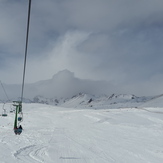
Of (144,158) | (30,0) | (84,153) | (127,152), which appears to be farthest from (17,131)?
(30,0)

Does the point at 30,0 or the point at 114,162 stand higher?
the point at 30,0

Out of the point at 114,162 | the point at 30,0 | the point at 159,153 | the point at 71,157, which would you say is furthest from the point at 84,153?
the point at 30,0

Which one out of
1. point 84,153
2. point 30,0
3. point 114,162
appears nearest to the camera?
point 30,0

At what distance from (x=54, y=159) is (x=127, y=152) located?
552 cm

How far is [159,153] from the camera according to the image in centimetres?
1345

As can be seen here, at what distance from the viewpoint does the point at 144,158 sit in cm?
1212

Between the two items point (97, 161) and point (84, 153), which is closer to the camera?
Result: point (97, 161)

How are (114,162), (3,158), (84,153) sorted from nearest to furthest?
(3,158) < (114,162) < (84,153)

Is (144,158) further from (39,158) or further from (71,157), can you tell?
(39,158)

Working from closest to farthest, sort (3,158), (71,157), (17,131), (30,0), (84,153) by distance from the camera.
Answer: (30,0)
(3,158)
(71,157)
(84,153)
(17,131)

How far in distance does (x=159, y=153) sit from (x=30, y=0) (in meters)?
13.1

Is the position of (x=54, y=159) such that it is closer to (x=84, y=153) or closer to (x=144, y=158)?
(x=84, y=153)

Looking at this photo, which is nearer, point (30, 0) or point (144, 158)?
point (30, 0)

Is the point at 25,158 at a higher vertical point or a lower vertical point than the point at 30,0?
lower
